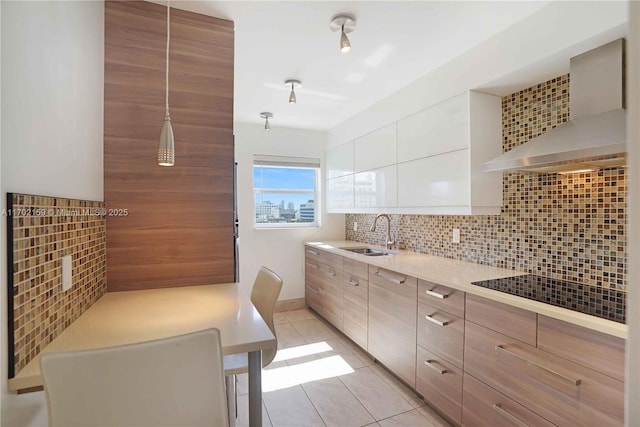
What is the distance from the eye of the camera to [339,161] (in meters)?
3.89

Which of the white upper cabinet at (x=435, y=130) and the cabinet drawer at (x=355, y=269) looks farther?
the cabinet drawer at (x=355, y=269)

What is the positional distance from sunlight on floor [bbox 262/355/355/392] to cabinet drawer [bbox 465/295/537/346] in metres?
1.28

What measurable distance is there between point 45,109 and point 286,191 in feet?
10.2

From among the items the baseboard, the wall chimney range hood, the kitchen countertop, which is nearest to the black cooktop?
the kitchen countertop

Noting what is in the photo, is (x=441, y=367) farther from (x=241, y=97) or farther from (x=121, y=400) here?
(x=241, y=97)

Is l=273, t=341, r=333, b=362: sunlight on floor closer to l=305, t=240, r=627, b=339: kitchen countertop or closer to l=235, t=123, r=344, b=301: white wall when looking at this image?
l=305, t=240, r=627, b=339: kitchen countertop

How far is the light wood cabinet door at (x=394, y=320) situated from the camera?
7.06 feet

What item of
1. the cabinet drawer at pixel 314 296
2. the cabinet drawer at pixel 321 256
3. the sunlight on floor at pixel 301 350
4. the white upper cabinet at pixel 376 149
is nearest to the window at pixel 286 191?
the cabinet drawer at pixel 321 256

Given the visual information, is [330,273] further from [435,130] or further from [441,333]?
[435,130]

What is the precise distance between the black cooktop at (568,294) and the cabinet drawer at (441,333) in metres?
0.28

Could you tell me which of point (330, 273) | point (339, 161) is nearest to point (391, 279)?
point (330, 273)

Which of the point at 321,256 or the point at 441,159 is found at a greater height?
the point at 441,159

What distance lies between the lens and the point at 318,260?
366 cm

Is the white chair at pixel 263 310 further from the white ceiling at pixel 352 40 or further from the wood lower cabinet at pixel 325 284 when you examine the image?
the white ceiling at pixel 352 40
